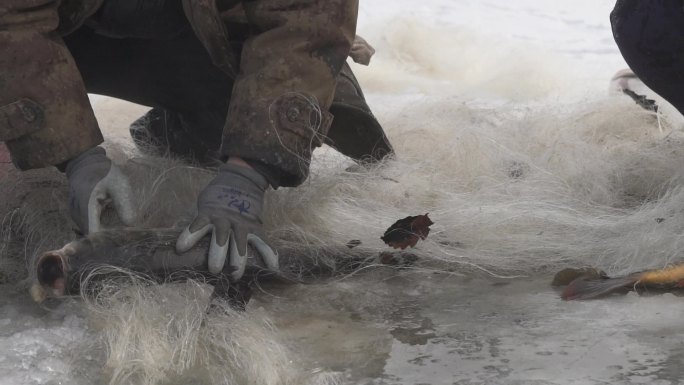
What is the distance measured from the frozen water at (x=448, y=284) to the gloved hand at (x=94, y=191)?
151mm

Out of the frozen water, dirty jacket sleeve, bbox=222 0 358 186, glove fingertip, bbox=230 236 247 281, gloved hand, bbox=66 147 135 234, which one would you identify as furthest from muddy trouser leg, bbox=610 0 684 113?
gloved hand, bbox=66 147 135 234

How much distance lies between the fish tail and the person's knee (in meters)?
1.08

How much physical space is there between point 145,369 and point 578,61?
136 inches

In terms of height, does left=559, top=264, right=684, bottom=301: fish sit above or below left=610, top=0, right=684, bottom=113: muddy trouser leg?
below

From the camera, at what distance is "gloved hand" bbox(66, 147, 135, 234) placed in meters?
2.07

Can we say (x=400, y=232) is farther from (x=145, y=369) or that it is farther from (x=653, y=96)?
(x=653, y=96)

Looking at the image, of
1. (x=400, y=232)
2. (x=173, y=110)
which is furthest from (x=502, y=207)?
(x=173, y=110)

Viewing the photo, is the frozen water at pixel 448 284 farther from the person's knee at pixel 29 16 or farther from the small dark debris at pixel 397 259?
the person's knee at pixel 29 16

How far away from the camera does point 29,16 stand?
6.78 feet

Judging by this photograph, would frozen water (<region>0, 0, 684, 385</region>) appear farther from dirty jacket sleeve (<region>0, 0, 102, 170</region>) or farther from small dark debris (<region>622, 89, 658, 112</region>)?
dirty jacket sleeve (<region>0, 0, 102, 170</region>)

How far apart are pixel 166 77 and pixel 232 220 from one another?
30.0 inches

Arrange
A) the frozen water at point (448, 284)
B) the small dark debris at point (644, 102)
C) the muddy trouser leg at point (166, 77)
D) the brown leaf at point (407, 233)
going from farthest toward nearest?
the small dark debris at point (644, 102)
the muddy trouser leg at point (166, 77)
the brown leaf at point (407, 233)
the frozen water at point (448, 284)

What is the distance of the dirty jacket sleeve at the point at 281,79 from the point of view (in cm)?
210

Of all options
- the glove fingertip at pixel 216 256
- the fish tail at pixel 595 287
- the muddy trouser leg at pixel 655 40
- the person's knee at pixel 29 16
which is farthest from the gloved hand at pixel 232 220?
the muddy trouser leg at pixel 655 40
